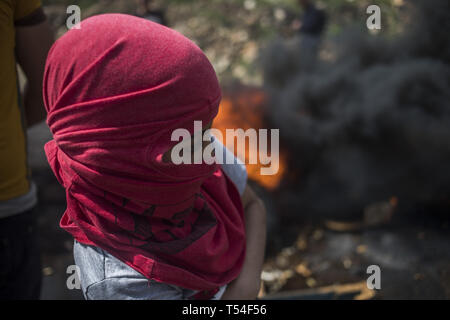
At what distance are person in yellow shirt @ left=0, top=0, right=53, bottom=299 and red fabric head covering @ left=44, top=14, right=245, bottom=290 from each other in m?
0.49

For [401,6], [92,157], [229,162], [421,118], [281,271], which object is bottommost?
[281,271]

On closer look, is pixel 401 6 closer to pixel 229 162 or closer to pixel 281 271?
pixel 281 271

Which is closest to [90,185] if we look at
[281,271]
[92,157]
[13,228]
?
[92,157]

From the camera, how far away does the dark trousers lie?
1686 mm

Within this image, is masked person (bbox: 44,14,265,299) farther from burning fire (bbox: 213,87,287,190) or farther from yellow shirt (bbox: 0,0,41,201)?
burning fire (bbox: 213,87,287,190)

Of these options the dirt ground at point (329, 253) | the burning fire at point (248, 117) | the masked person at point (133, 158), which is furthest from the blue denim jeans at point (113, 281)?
the burning fire at point (248, 117)

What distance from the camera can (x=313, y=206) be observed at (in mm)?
5402

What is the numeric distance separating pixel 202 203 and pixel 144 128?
396 mm

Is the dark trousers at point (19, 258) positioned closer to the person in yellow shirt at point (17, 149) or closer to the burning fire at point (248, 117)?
the person in yellow shirt at point (17, 149)

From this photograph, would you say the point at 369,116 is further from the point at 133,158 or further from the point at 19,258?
the point at 133,158

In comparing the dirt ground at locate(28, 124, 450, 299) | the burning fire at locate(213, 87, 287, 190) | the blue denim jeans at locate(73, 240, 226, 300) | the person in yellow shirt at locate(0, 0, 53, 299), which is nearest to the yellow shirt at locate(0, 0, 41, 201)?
the person in yellow shirt at locate(0, 0, 53, 299)

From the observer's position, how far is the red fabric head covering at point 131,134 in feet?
3.44

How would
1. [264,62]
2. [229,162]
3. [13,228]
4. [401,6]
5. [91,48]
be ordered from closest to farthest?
[91,48] → [229,162] → [13,228] → [401,6] → [264,62]

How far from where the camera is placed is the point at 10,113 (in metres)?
1.60
